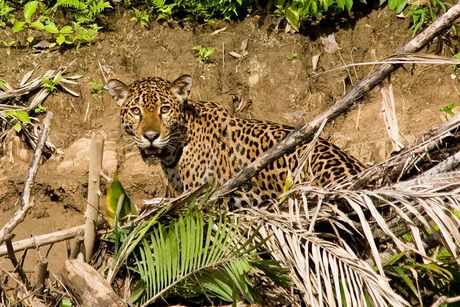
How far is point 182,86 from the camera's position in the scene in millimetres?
7844

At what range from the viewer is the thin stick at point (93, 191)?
4.84m

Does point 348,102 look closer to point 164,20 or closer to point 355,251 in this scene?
point 355,251

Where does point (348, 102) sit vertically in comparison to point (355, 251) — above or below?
above

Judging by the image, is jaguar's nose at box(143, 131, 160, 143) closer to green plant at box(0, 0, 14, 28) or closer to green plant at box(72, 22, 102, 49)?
green plant at box(72, 22, 102, 49)

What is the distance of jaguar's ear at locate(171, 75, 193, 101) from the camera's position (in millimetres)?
7793

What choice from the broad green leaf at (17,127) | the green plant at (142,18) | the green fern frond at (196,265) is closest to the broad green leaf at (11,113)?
the broad green leaf at (17,127)

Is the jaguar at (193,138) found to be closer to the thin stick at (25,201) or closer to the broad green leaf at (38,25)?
the thin stick at (25,201)

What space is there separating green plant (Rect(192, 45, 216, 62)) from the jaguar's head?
2.71 metres

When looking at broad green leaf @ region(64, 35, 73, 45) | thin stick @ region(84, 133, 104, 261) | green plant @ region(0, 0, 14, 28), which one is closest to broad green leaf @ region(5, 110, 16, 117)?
broad green leaf @ region(64, 35, 73, 45)

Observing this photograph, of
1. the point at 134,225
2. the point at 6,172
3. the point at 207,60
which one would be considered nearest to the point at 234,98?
the point at 207,60

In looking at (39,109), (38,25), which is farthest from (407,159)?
(38,25)

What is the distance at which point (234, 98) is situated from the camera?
33.9 feet

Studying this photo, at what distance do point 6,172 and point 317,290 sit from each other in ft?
20.0

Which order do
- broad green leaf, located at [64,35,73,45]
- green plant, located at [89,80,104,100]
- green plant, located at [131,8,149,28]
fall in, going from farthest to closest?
green plant, located at [131,8,149,28]
broad green leaf, located at [64,35,73,45]
green plant, located at [89,80,104,100]
